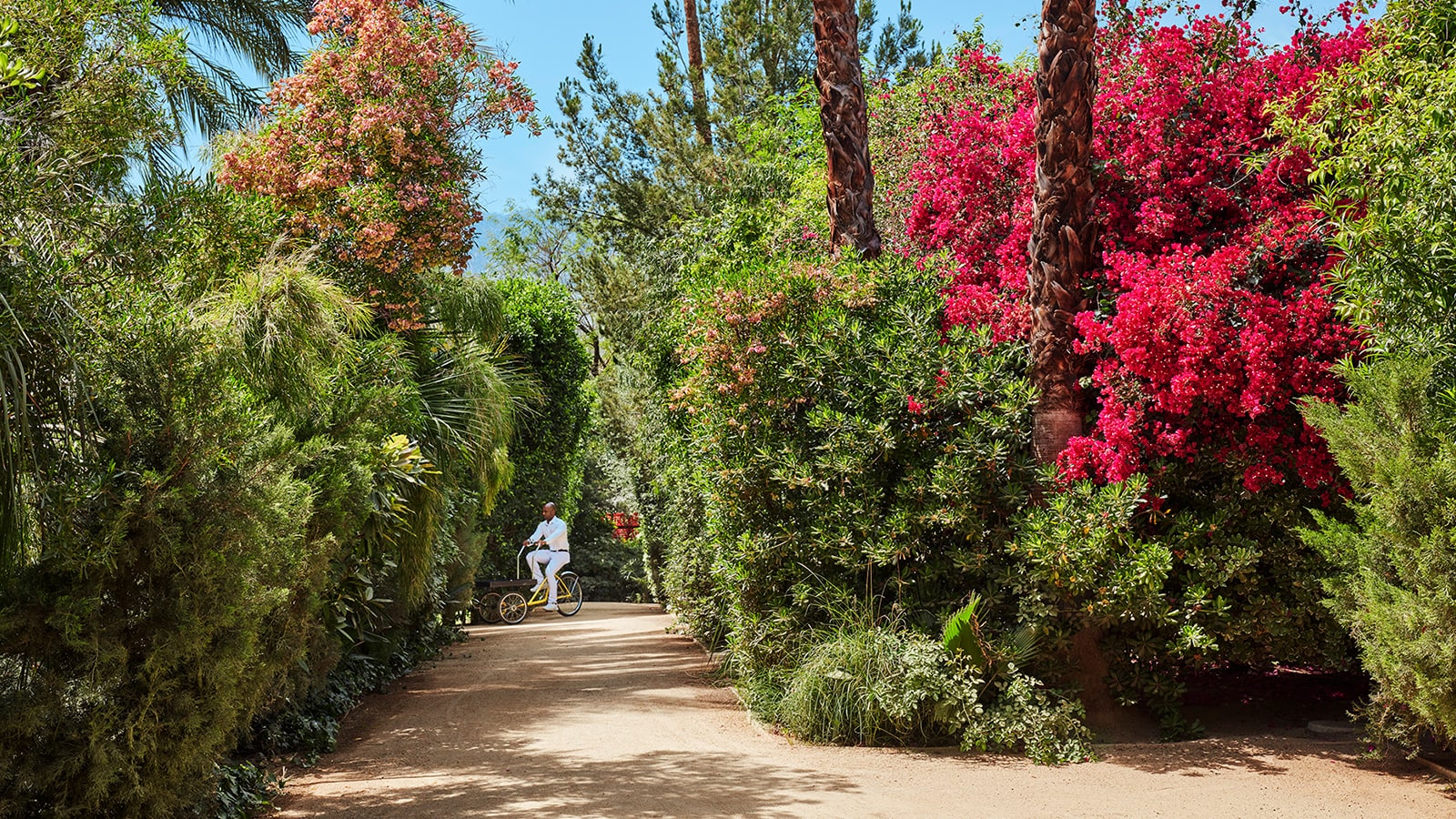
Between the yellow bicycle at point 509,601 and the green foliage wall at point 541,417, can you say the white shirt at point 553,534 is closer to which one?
the yellow bicycle at point 509,601

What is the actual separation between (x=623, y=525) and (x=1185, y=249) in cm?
1939

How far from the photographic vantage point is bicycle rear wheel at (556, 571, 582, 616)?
60.7 ft

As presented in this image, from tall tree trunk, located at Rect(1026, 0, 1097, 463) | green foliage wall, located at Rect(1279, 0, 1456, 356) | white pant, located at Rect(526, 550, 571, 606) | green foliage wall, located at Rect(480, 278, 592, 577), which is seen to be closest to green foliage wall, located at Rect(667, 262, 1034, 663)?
tall tree trunk, located at Rect(1026, 0, 1097, 463)

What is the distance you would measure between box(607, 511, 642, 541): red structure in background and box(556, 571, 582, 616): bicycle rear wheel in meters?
4.90

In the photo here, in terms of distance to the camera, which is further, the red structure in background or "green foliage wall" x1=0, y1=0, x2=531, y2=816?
the red structure in background

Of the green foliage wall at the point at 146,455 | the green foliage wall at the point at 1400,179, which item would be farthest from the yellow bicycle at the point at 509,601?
the green foliage wall at the point at 1400,179

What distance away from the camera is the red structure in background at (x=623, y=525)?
80.2 ft

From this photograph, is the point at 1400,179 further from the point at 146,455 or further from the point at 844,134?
the point at 146,455

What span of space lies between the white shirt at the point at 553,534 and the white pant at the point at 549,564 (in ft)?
0.44

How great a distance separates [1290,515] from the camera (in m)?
6.78

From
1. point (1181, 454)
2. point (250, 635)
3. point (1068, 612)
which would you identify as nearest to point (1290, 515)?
point (1181, 454)

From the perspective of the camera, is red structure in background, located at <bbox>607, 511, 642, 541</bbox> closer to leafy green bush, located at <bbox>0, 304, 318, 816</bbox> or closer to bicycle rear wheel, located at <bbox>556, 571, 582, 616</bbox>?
bicycle rear wheel, located at <bbox>556, 571, 582, 616</bbox>

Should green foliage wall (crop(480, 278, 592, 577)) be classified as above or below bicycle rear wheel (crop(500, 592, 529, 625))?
above

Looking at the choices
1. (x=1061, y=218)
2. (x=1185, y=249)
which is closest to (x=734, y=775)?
(x=1061, y=218)
